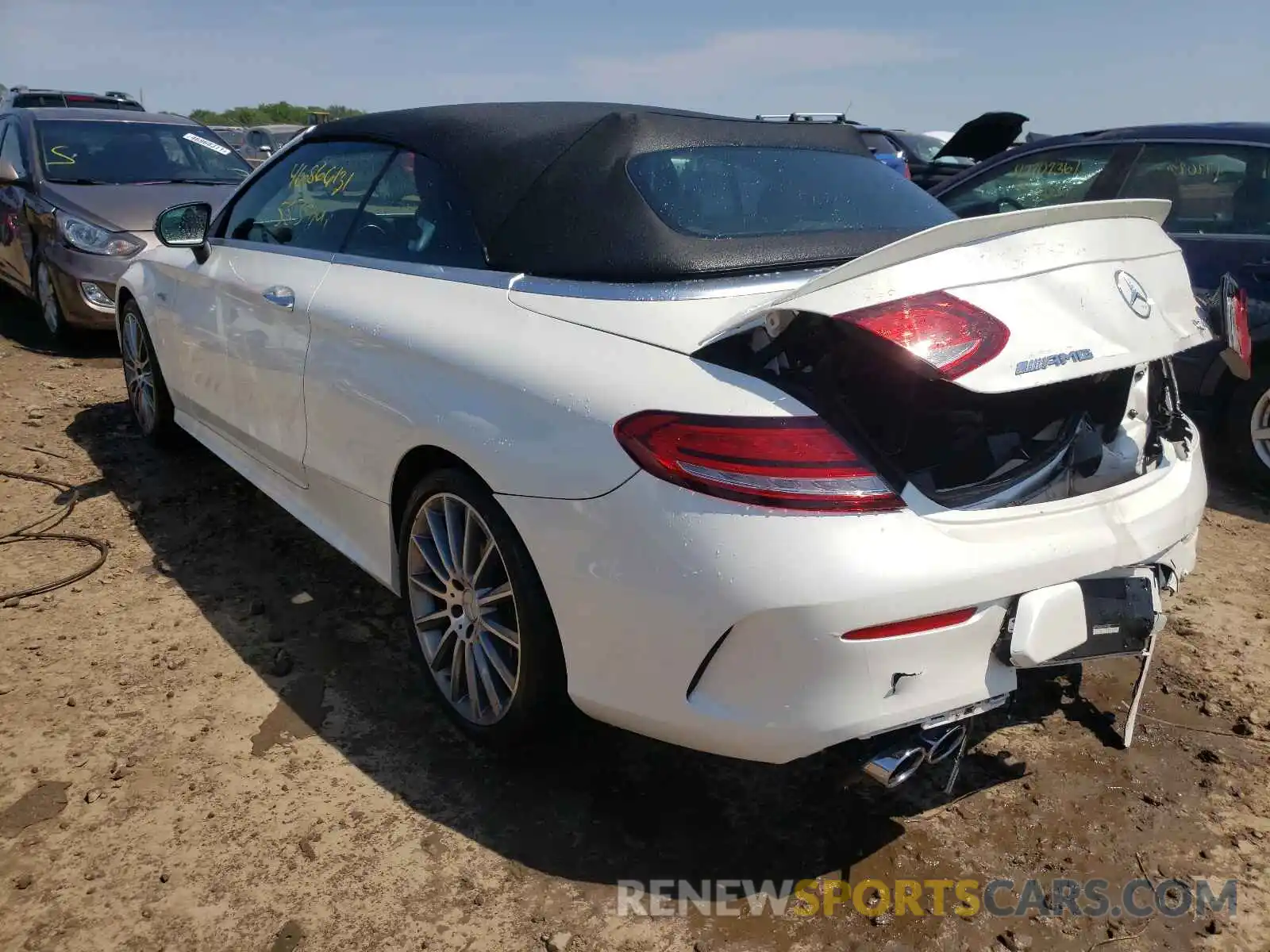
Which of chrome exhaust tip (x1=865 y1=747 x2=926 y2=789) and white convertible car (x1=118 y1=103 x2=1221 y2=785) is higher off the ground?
white convertible car (x1=118 y1=103 x2=1221 y2=785)

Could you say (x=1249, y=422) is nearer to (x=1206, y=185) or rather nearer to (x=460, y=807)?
(x=1206, y=185)

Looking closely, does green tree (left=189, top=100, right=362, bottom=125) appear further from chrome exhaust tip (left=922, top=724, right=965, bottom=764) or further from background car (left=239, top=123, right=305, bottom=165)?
chrome exhaust tip (left=922, top=724, right=965, bottom=764)

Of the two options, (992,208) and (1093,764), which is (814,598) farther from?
(992,208)

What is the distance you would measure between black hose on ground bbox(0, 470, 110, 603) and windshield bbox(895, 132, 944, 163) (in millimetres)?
12437

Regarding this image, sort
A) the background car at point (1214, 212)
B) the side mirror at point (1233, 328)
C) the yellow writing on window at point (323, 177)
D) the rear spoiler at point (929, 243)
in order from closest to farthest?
the rear spoiler at point (929, 243) < the side mirror at point (1233, 328) < the yellow writing on window at point (323, 177) < the background car at point (1214, 212)

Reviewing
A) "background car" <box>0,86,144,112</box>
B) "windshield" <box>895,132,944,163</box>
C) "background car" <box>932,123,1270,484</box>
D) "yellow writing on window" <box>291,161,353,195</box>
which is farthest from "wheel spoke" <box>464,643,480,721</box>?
"windshield" <box>895,132,944,163</box>

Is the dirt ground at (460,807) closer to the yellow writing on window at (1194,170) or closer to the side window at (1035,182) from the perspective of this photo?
the yellow writing on window at (1194,170)

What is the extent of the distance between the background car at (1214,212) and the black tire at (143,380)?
4162 millimetres

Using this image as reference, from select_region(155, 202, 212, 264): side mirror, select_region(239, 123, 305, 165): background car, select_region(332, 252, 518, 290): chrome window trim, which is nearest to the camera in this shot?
select_region(332, 252, 518, 290): chrome window trim

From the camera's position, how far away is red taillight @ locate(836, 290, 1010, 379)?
1782 mm

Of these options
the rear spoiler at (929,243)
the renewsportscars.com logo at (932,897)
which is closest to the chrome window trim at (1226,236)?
the rear spoiler at (929,243)

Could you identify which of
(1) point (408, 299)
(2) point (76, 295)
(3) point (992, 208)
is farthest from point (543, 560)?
(2) point (76, 295)

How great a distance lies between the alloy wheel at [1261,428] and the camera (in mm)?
4504

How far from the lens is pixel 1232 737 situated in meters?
2.76
